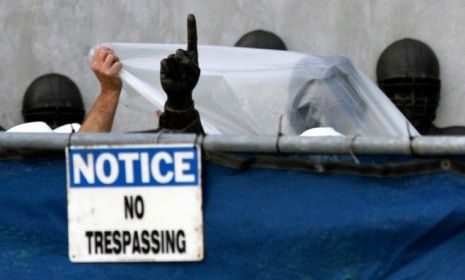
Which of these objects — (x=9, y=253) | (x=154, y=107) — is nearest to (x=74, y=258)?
(x=9, y=253)

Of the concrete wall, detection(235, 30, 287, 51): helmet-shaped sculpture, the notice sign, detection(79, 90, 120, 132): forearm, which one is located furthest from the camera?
the concrete wall

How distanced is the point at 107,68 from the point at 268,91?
643mm

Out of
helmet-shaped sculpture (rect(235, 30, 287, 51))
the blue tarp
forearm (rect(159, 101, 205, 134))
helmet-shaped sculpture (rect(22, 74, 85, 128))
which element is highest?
forearm (rect(159, 101, 205, 134))

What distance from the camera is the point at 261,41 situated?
10.3 metres

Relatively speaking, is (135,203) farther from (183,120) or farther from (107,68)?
(107,68)

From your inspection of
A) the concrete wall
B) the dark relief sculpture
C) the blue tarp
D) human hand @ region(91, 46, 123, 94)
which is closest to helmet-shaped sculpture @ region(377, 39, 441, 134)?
the concrete wall

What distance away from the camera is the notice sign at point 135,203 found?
5.00 metres

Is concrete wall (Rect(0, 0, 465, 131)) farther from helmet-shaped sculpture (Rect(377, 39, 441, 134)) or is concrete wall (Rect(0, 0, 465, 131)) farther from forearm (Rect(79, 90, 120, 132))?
forearm (Rect(79, 90, 120, 132))

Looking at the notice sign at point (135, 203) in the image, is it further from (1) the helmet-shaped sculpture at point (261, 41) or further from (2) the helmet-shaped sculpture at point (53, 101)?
(1) the helmet-shaped sculpture at point (261, 41)

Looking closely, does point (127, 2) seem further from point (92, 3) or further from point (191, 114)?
point (191, 114)

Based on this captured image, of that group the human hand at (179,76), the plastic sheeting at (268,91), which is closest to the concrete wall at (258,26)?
the plastic sheeting at (268,91)

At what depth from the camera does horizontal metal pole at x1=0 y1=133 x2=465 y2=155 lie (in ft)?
15.6

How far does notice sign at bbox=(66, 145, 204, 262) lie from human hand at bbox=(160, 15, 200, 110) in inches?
18.7

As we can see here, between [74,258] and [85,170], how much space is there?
0.28 m
